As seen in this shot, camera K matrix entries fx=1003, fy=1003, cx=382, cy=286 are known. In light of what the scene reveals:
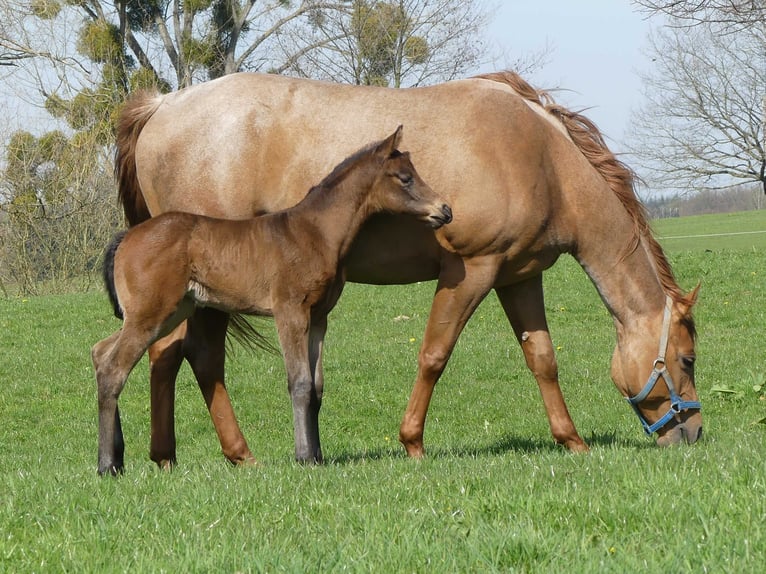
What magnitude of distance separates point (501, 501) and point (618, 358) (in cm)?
337

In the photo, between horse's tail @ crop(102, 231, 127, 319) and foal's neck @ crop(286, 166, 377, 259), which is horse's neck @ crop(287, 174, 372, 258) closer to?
foal's neck @ crop(286, 166, 377, 259)

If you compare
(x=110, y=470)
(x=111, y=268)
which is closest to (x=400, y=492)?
(x=110, y=470)

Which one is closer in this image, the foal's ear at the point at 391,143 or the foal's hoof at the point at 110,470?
the foal's hoof at the point at 110,470

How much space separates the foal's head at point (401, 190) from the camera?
6.18 metres

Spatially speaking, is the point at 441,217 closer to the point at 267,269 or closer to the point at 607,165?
the point at 267,269

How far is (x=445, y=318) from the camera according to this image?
272 inches

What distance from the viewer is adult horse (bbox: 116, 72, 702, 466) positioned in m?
6.80

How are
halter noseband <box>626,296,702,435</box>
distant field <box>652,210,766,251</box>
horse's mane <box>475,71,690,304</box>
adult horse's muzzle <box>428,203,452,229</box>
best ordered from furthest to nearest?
distant field <box>652,210,766,251</box>
horse's mane <box>475,71,690,304</box>
halter noseband <box>626,296,702,435</box>
adult horse's muzzle <box>428,203,452,229</box>

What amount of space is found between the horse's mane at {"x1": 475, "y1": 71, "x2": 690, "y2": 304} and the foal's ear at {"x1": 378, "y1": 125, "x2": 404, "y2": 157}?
1443 millimetres

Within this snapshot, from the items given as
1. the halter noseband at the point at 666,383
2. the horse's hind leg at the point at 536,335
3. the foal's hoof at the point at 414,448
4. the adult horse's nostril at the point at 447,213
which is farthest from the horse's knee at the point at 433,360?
the halter noseband at the point at 666,383

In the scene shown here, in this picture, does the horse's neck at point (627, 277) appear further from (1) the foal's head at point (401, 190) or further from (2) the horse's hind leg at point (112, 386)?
(2) the horse's hind leg at point (112, 386)

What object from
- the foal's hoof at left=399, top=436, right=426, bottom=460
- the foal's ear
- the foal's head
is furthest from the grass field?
the foal's ear

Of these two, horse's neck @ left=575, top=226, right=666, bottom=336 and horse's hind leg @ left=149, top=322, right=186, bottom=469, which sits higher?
horse's neck @ left=575, top=226, right=666, bottom=336

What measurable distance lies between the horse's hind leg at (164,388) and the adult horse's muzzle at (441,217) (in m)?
2.13
